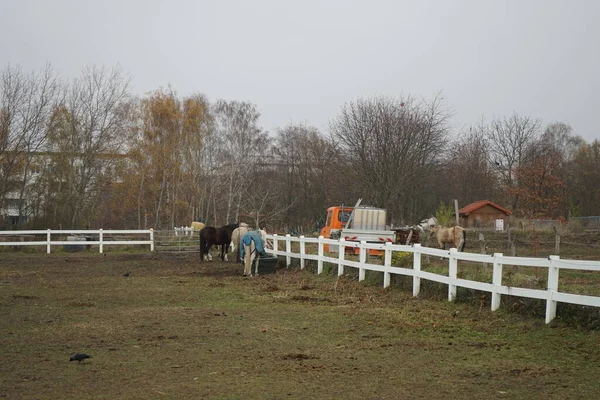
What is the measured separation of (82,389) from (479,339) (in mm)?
5421

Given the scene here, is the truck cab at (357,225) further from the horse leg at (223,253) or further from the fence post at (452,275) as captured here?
the fence post at (452,275)

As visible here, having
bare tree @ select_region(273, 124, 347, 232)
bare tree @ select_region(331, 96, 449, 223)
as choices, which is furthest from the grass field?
bare tree @ select_region(273, 124, 347, 232)

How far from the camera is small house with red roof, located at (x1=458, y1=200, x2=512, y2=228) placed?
55594 mm

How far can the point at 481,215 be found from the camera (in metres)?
56.9

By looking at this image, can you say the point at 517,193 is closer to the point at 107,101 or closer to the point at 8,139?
the point at 107,101

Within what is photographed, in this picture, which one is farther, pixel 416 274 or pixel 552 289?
pixel 416 274

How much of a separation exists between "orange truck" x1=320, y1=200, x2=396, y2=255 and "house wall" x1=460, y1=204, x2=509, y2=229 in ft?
98.3

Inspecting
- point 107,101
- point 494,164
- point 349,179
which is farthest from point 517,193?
point 107,101

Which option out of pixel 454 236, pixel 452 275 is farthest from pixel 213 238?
pixel 452 275

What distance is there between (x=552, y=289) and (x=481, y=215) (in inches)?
1904

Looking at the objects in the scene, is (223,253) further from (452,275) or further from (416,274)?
(452,275)

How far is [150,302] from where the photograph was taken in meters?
13.7

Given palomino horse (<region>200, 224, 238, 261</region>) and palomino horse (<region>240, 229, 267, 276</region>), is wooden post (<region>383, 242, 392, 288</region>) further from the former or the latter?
palomino horse (<region>200, 224, 238, 261</region>)

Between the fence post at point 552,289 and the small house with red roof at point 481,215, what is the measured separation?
46170 millimetres
